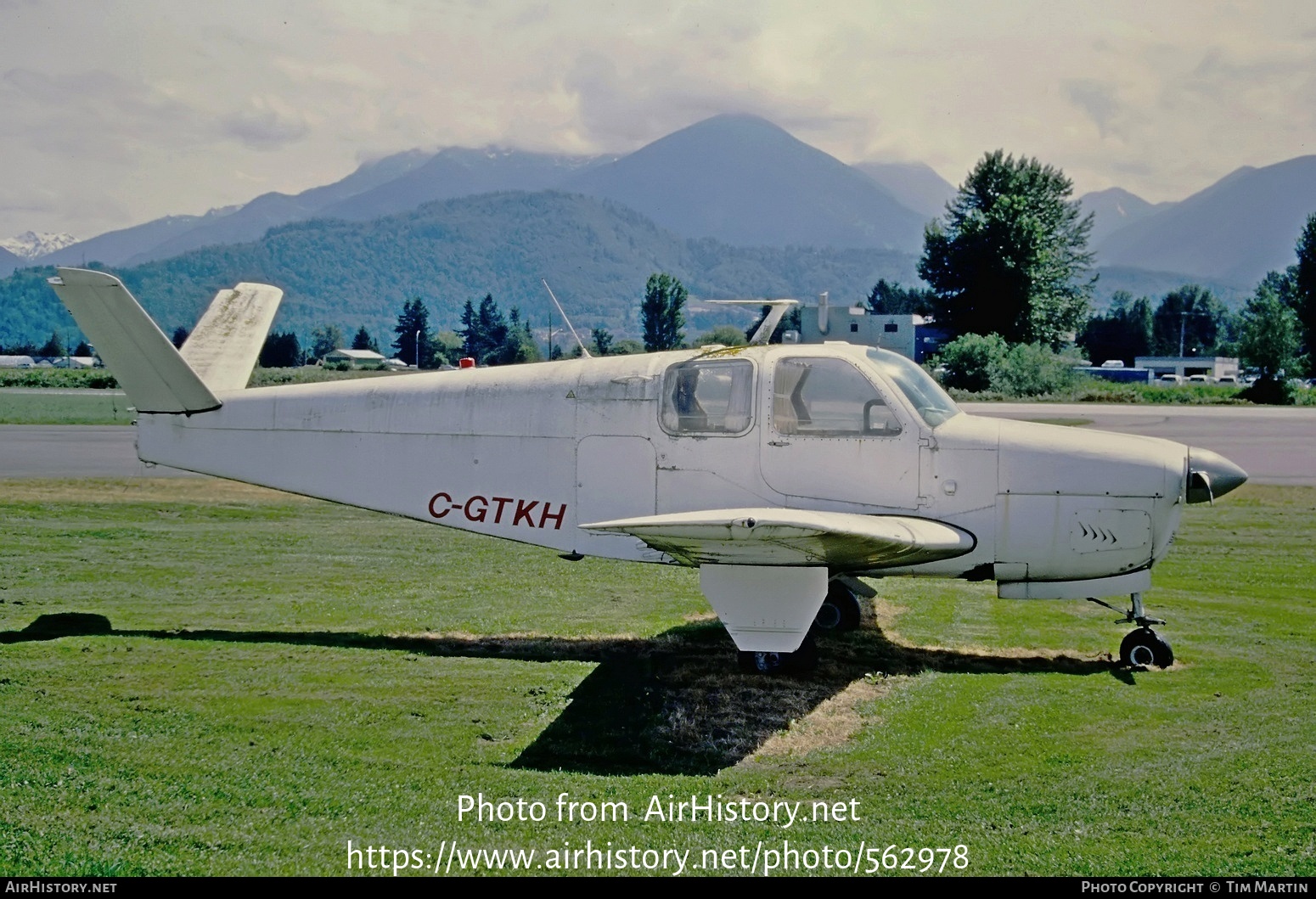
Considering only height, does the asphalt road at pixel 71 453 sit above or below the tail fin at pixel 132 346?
below

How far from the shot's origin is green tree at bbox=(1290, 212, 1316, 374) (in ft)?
255

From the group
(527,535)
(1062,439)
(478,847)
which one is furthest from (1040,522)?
(478,847)

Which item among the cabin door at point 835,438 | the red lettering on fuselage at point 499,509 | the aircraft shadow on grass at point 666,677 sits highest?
the cabin door at point 835,438

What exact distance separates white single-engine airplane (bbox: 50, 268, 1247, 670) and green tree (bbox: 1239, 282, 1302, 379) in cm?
5769

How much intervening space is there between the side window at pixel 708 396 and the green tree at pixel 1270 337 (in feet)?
194

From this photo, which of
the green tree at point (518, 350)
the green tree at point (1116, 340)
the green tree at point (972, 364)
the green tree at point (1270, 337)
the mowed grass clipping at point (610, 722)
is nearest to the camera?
the mowed grass clipping at point (610, 722)

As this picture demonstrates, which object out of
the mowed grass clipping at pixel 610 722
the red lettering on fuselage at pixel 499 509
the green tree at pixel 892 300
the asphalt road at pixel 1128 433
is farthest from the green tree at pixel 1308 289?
the red lettering on fuselage at pixel 499 509

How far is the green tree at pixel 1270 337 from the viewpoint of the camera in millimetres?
58219

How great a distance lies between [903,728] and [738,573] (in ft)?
5.61

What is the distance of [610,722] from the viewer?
7758mm

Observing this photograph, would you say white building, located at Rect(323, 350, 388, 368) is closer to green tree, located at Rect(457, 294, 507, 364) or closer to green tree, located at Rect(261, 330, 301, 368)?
green tree, located at Rect(261, 330, 301, 368)

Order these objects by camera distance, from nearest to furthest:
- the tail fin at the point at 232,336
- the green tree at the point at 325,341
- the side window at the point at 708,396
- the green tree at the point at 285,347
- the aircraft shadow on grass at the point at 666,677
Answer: the aircraft shadow on grass at the point at 666,677, the side window at the point at 708,396, the tail fin at the point at 232,336, the green tree at the point at 285,347, the green tree at the point at 325,341

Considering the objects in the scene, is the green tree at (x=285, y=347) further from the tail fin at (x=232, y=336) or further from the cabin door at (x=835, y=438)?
the cabin door at (x=835, y=438)

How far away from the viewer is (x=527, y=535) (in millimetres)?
9883
